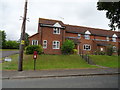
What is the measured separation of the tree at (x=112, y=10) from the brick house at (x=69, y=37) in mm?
11746

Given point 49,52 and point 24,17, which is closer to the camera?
point 24,17

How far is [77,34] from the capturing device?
2639cm

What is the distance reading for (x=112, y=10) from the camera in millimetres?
11180

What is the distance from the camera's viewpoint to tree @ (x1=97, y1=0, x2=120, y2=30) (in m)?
11.0

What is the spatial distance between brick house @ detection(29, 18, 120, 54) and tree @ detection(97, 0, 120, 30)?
38.5 feet

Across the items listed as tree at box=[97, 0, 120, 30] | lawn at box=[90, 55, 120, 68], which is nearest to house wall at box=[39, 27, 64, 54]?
lawn at box=[90, 55, 120, 68]

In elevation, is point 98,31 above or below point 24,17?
above

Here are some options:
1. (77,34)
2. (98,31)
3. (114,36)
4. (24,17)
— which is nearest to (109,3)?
(24,17)

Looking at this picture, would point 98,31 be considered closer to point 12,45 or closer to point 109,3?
point 109,3

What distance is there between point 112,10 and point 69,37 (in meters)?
14.8

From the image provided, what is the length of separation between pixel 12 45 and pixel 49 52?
108 feet

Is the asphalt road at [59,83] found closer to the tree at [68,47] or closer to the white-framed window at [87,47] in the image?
the tree at [68,47]

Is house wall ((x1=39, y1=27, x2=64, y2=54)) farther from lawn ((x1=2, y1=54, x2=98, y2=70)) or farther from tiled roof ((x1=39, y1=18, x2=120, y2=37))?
lawn ((x1=2, y1=54, x2=98, y2=70))

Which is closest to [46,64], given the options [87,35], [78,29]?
[78,29]
